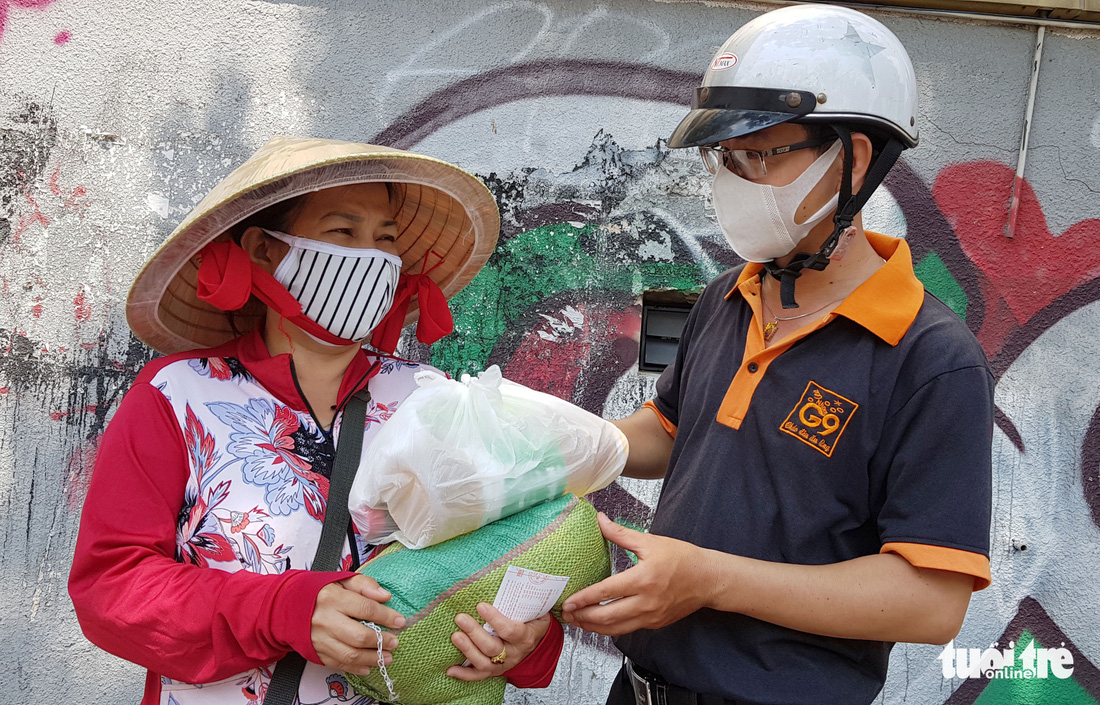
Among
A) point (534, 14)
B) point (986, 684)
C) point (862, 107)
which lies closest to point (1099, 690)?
point (986, 684)

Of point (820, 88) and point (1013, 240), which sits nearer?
point (820, 88)

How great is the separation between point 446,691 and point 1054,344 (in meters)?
2.96

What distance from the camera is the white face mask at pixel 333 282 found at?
5.84ft

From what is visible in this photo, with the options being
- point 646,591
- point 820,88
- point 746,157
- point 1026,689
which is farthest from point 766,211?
point 1026,689

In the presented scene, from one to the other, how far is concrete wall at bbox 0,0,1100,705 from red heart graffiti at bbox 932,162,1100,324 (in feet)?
0.04

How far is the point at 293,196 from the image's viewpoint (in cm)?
175

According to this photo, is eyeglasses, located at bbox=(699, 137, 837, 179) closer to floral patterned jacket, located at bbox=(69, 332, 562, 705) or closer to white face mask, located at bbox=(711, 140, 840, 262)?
white face mask, located at bbox=(711, 140, 840, 262)

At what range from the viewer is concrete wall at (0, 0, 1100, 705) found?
321 cm

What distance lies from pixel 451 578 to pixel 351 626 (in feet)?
0.61

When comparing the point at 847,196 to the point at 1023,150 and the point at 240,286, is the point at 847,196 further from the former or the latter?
the point at 1023,150

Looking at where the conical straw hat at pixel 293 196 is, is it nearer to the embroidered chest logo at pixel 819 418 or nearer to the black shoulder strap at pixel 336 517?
the black shoulder strap at pixel 336 517


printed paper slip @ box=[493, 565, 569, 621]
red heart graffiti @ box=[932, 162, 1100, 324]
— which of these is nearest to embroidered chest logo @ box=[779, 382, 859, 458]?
printed paper slip @ box=[493, 565, 569, 621]

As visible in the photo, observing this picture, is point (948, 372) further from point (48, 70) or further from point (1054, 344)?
point (48, 70)

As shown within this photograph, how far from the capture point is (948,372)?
1580mm
